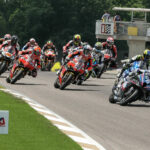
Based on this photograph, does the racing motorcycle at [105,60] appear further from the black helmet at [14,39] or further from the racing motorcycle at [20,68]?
the racing motorcycle at [20,68]

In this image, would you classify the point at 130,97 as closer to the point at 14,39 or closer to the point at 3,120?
the point at 3,120

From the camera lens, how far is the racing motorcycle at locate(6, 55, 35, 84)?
23.8 meters

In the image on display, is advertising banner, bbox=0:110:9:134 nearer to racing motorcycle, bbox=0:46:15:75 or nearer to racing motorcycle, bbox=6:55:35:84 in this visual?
racing motorcycle, bbox=6:55:35:84

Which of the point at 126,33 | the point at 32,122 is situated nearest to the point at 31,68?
the point at 32,122

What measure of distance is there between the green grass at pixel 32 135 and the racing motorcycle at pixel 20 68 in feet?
30.4

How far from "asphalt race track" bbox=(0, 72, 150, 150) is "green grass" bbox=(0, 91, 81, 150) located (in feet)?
2.33

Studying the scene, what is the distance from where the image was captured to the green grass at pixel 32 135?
393 inches

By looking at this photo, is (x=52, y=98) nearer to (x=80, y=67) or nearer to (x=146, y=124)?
(x=80, y=67)

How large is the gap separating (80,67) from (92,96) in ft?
7.04

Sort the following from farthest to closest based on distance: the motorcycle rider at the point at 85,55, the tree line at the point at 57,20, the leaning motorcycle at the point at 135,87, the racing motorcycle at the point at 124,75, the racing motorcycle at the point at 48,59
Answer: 1. the tree line at the point at 57,20
2. the racing motorcycle at the point at 48,59
3. the motorcycle rider at the point at 85,55
4. the racing motorcycle at the point at 124,75
5. the leaning motorcycle at the point at 135,87

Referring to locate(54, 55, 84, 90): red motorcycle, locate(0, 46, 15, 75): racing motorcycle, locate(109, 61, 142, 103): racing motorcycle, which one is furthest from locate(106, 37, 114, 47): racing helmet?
locate(109, 61, 142, 103): racing motorcycle

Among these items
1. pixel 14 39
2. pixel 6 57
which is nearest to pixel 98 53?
pixel 14 39

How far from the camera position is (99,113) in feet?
51.7

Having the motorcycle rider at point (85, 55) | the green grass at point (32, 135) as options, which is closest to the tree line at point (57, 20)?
the motorcycle rider at point (85, 55)
